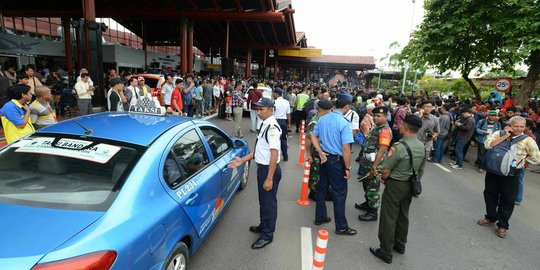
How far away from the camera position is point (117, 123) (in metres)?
2.90

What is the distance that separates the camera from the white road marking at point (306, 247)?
328 centimetres

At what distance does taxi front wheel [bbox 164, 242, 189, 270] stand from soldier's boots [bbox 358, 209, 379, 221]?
2.81 meters

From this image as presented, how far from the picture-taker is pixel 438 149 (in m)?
8.60

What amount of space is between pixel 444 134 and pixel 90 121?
27.8 ft

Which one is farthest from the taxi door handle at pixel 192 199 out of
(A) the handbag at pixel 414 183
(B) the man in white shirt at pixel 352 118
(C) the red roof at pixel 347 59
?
(C) the red roof at pixel 347 59

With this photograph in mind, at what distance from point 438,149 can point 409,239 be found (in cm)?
553

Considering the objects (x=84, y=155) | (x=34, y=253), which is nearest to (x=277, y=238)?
(x=84, y=155)

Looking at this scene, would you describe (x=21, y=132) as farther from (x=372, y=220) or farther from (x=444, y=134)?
(x=444, y=134)

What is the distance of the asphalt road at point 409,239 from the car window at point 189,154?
1005 mm

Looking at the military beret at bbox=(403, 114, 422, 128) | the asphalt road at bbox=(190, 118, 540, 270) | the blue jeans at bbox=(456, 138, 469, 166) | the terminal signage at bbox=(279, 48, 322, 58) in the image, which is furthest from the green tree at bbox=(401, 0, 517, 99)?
the terminal signage at bbox=(279, 48, 322, 58)

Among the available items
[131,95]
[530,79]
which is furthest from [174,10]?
[530,79]

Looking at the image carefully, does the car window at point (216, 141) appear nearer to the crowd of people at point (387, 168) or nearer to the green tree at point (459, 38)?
the crowd of people at point (387, 168)

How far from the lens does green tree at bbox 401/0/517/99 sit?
39.4 ft

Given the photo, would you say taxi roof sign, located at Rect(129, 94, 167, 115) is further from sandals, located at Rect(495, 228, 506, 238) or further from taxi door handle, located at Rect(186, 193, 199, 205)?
sandals, located at Rect(495, 228, 506, 238)
